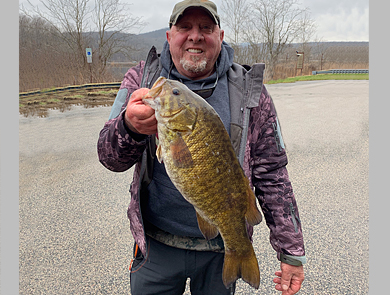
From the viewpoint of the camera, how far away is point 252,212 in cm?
154

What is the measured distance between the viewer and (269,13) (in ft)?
90.9

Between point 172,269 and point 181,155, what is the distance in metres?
1.00

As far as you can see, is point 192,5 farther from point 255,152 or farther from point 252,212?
point 252,212

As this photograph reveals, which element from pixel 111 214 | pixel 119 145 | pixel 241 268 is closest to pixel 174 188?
pixel 119 145

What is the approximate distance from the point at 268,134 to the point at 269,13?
29585 millimetres

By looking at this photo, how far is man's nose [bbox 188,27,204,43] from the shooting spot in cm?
184

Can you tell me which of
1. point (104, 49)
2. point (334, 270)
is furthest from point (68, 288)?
point (104, 49)

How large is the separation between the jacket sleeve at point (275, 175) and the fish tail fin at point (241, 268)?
1.22 feet

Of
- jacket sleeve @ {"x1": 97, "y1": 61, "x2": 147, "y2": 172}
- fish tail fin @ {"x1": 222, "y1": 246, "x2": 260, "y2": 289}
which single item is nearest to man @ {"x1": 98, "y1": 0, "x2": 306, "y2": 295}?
jacket sleeve @ {"x1": 97, "y1": 61, "x2": 147, "y2": 172}

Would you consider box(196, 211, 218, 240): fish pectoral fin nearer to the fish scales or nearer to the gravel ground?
the fish scales

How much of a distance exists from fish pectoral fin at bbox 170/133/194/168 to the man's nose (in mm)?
828

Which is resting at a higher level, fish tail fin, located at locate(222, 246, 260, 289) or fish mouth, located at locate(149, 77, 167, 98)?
fish mouth, located at locate(149, 77, 167, 98)

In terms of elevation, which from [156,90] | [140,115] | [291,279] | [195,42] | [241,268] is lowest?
[291,279]

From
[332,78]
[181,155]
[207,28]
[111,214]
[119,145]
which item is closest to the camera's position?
[181,155]
